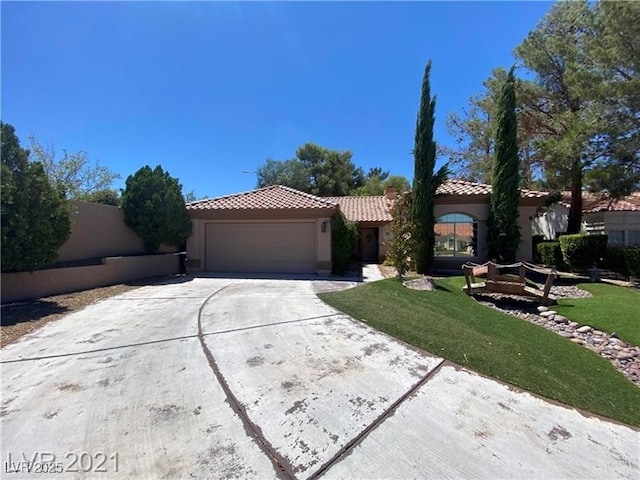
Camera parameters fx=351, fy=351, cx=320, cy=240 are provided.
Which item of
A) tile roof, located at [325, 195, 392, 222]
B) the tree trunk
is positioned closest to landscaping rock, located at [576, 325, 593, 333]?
the tree trunk

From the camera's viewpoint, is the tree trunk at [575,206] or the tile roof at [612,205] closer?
the tree trunk at [575,206]

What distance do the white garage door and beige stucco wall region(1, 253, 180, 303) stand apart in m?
2.31

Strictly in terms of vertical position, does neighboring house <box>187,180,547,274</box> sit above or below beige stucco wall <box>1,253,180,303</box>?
above

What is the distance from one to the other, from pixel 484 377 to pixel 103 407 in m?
4.42

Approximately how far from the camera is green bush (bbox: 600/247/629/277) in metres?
15.0

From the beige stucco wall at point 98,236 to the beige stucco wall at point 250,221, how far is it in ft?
6.68

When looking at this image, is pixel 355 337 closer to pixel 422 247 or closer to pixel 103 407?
pixel 103 407

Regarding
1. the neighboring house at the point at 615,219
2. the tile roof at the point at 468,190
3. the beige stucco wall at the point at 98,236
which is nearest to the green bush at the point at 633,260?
the tile roof at the point at 468,190

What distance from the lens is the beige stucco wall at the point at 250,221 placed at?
1476 cm

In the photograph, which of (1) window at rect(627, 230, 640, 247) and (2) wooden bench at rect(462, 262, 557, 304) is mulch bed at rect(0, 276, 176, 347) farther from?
(1) window at rect(627, 230, 640, 247)

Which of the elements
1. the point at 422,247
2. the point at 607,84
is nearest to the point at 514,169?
the point at 607,84

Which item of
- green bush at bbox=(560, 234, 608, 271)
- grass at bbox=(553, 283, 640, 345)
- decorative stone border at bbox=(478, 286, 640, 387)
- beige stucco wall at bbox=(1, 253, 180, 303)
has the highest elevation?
green bush at bbox=(560, 234, 608, 271)

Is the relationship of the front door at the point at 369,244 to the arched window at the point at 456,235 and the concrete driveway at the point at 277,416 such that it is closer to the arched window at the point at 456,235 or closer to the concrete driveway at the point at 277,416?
the arched window at the point at 456,235

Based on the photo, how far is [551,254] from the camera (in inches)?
676
